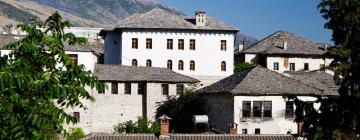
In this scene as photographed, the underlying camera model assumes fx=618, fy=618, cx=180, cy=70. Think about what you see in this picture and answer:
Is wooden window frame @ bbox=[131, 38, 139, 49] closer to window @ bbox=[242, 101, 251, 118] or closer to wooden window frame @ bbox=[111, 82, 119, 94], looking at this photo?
wooden window frame @ bbox=[111, 82, 119, 94]

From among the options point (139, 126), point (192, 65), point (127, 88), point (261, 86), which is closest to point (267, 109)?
point (261, 86)

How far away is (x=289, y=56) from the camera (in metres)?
67.6

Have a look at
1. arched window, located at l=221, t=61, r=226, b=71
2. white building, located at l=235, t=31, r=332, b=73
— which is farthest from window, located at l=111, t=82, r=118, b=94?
white building, located at l=235, t=31, r=332, b=73

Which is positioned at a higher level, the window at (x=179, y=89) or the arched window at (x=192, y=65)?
the arched window at (x=192, y=65)

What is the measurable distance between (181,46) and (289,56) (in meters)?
14.6

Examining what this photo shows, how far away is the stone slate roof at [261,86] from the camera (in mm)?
43219

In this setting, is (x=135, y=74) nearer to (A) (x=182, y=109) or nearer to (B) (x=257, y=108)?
(A) (x=182, y=109)

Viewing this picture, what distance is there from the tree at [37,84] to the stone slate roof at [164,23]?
162 feet

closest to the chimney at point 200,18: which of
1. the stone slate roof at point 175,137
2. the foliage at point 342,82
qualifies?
the stone slate roof at point 175,137

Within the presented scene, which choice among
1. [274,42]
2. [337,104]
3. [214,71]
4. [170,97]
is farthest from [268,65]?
[337,104]

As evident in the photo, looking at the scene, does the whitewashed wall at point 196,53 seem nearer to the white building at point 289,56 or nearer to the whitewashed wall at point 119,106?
the whitewashed wall at point 119,106

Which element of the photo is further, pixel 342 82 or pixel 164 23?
pixel 164 23

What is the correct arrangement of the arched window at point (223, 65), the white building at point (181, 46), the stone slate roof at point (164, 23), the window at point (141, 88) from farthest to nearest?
the arched window at point (223, 65) < the stone slate roof at point (164, 23) < the white building at point (181, 46) < the window at point (141, 88)

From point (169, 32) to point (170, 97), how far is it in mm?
9818
